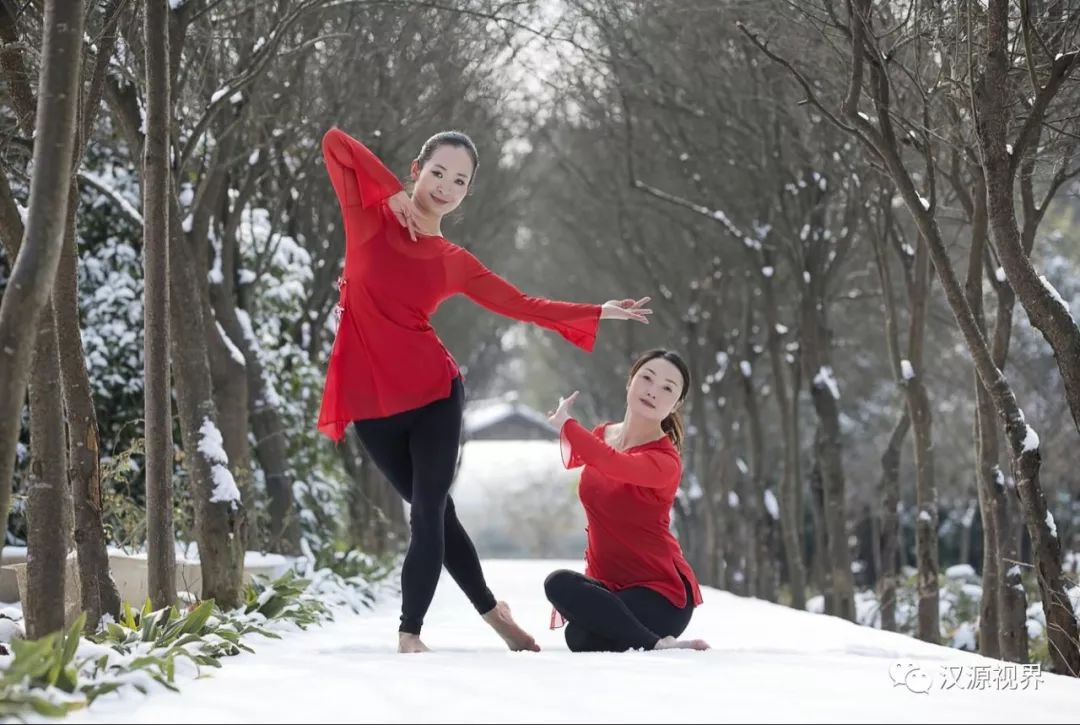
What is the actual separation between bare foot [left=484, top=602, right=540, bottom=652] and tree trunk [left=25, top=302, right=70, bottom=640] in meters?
1.58

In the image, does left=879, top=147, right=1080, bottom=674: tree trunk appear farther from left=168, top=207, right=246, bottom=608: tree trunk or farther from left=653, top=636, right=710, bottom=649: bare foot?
left=168, top=207, right=246, bottom=608: tree trunk

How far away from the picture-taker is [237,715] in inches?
136

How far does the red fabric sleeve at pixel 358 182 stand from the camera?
5.10 meters

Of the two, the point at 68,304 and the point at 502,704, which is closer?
the point at 502,704

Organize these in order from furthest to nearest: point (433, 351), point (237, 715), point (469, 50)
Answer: point (469, 50)
point (433, 351)
point (237, 715)

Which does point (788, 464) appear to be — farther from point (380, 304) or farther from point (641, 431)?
point (380, 304)

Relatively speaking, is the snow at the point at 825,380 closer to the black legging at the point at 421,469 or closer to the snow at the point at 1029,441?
the snow at the point at 1029,441

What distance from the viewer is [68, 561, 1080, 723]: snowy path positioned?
352 centimetres

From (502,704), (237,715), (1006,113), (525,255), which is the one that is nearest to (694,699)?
(502,704)

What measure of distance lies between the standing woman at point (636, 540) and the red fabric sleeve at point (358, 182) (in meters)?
1.04

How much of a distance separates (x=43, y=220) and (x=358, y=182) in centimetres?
149

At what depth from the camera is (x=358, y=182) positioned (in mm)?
5129

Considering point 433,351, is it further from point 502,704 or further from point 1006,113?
point 1006,113

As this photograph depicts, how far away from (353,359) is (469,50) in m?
9.49
